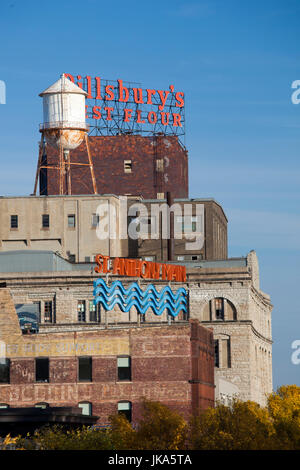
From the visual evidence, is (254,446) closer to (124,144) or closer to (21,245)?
(21,245)

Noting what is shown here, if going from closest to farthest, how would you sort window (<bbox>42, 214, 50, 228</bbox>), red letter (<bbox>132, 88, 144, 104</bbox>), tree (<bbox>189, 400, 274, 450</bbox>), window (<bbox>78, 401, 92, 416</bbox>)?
tree (<bbox>189, 400, 274, 450</bbox>), window (<bbox>78, 401, 92, 416</bbox>), window (<bbox>42, 214, 50, 228</bbox>), red letter (<bbox>132, 88, 144, 104</bbox>)

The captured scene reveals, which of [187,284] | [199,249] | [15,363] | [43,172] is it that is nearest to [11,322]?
[15,363]

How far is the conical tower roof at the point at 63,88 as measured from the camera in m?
164

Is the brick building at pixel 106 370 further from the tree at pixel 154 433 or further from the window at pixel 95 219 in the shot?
the window at pixel 95 219

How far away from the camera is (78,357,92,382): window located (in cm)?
12262

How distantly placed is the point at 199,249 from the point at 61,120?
2275 centimetres

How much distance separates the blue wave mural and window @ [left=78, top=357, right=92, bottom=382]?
521 centimetres

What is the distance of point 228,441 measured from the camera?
305ft

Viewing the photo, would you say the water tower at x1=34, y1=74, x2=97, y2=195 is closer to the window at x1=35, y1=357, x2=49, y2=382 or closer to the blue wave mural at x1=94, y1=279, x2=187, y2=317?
the blue wave mural at x1=94, y1=279, x2=187, y2=317

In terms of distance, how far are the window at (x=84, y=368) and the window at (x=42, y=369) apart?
118 inches

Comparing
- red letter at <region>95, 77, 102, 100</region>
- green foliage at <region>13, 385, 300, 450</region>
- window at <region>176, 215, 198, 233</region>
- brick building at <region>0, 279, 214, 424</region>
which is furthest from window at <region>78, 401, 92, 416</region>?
red letter at <region>95, 77, 102, 100</region>

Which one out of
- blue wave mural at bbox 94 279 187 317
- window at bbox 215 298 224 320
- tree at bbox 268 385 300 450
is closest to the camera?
tree at bbox 268 385 300 450

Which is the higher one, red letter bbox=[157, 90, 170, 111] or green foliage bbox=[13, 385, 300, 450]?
red letter bbox=[157, 90, 170, 111]

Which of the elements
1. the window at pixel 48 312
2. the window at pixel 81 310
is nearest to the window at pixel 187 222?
the window at pixel 81 310
